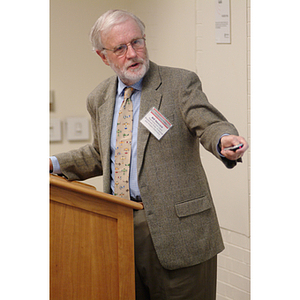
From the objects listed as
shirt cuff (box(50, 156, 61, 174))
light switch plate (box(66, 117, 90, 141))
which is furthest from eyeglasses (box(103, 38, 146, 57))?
light switch plate (box(66, 117, 90, 141))

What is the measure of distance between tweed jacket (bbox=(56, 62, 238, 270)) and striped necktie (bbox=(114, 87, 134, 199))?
59 millimetres

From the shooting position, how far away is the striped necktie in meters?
1.58

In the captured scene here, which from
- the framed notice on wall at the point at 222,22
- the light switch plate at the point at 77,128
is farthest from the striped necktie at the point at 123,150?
the light switch plate at the point at 77,128

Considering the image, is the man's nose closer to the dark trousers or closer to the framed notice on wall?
the dark trousers

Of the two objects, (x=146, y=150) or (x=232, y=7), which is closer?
(x=146, y=150)

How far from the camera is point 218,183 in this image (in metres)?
2.70

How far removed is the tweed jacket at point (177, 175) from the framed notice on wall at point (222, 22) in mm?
1079

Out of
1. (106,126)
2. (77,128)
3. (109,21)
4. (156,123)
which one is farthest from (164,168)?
(77,128)

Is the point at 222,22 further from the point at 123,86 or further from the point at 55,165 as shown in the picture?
the point at 55,165

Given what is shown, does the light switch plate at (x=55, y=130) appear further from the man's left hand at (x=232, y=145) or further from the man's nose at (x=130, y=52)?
the man's left hand at (x=232, y=145)

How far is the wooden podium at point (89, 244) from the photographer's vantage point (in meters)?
1.30
